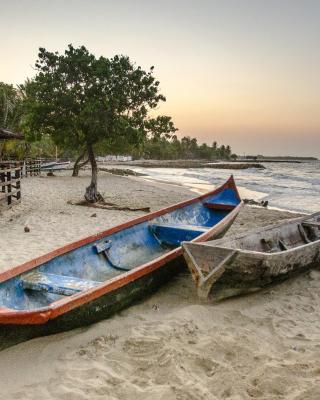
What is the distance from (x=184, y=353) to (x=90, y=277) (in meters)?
2.05

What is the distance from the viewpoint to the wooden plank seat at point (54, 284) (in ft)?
13.7

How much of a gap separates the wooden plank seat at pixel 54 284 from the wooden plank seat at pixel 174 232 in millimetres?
2592

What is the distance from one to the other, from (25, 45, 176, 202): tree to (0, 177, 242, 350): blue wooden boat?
6.40 meters

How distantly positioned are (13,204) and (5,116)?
18.1 m

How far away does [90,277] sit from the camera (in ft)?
17.3

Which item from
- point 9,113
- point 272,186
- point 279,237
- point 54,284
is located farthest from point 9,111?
point 54,284

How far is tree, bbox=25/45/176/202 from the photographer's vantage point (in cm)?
1275

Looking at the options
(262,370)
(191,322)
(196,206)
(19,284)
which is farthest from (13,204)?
(262,370)

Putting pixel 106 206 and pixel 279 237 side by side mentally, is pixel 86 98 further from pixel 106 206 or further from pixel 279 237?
pixel 279 237

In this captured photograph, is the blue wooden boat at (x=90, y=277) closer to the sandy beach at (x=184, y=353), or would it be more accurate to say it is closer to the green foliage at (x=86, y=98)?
the sandy beach at (x=184, y=353)

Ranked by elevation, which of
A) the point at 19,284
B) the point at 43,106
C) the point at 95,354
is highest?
the point at 43,106

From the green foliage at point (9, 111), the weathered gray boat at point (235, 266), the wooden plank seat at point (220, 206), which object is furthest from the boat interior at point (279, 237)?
the green foliage at point (9, 111)

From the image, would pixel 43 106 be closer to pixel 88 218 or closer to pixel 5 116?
pixel 88 218

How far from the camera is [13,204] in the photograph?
1218cm
